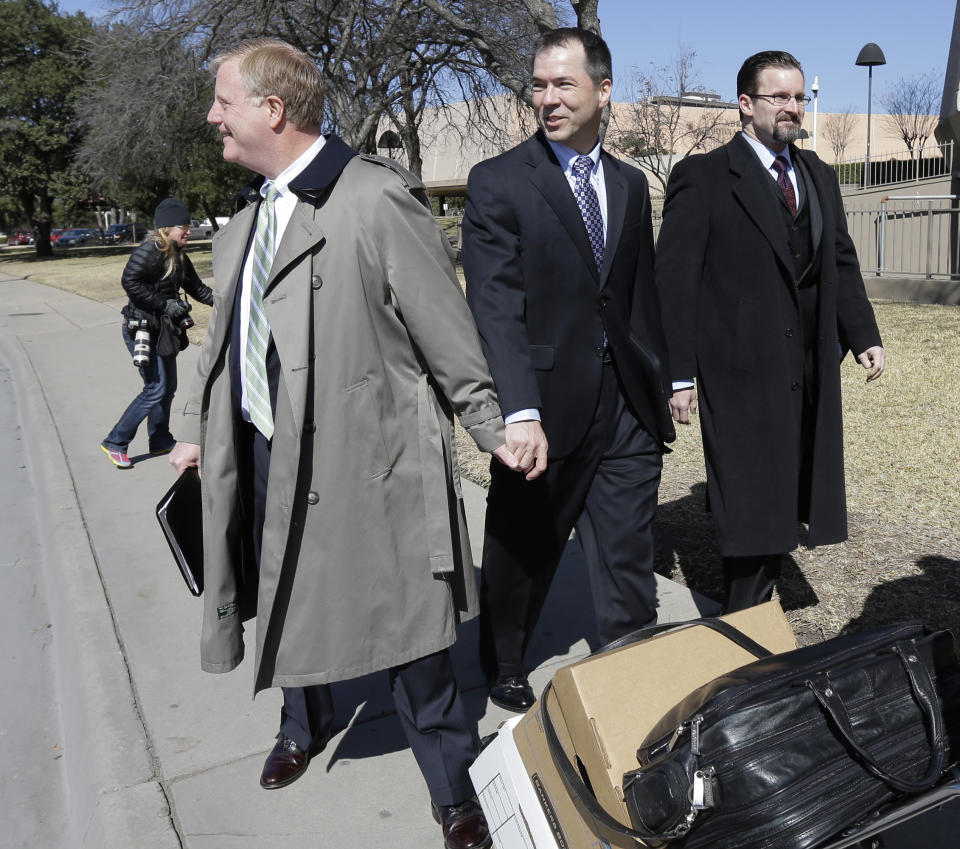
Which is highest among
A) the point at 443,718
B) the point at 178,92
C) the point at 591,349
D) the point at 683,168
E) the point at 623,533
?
the point at 178,92

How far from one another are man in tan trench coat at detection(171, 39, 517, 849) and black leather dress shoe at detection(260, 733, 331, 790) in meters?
0.59

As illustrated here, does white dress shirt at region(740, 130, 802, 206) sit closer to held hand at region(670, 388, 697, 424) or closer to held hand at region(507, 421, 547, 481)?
held hand at region(670, 388, 697, 424)

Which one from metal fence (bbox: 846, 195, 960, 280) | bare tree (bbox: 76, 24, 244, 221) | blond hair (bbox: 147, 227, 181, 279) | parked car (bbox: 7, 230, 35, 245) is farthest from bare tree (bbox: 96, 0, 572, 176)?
parked car (bbox: 7, 230, 35, 245)

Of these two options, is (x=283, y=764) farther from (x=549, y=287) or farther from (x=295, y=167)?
(x=295, y=167)

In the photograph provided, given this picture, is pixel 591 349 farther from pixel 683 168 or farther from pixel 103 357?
pixel 103 357

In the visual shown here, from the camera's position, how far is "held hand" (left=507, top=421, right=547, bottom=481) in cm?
293

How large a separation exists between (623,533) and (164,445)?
582 cm

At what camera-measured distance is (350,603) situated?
8.96ft

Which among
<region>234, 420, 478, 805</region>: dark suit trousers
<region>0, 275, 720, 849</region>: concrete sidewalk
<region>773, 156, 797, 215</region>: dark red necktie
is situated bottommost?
<region>0, 275, 720, 849</region>: concrete sidewalk

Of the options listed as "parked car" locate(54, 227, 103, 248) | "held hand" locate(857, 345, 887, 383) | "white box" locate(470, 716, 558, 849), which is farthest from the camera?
"parked car" locate(54, 227, 103, 248)

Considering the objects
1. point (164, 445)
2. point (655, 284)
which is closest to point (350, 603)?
point (655, 284)

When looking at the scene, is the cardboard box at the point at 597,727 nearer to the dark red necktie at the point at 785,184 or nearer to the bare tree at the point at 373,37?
the dark red necktie at the point at 785,184

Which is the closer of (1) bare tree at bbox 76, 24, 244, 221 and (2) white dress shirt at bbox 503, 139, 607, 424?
(2) white dress shirt at bbox 503, 139, 607, 424

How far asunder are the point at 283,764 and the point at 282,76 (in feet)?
6.63
